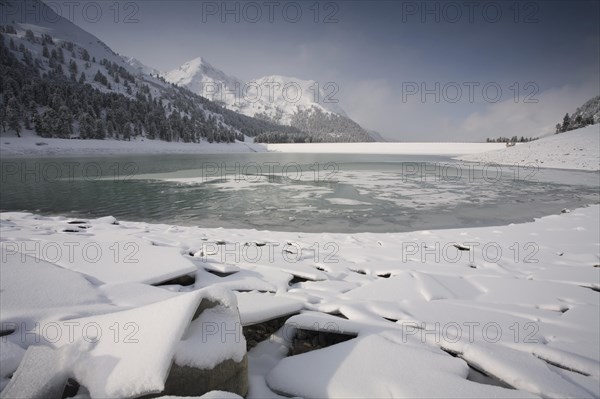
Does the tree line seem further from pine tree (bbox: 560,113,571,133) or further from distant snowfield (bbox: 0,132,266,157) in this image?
pine tree (bbox: 560,113,571,133)

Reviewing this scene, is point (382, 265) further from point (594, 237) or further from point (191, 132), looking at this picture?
point (191, 132)

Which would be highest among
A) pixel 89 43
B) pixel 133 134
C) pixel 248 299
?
pixel 89 43

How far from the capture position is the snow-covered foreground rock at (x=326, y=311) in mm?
2004

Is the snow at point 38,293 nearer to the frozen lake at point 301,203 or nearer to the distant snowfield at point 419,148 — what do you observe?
the frozen lake at point 301,203

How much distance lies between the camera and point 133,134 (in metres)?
75.8

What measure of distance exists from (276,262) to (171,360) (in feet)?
11.4

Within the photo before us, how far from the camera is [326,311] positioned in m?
3.49

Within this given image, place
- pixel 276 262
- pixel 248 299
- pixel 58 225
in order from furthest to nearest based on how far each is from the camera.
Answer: pixel 58 225 < pixel 276 262 < pixel 248 299

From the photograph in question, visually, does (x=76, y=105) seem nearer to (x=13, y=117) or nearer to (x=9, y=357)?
(x=13, y=117)

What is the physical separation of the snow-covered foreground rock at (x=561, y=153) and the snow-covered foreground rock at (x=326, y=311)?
2991 cm

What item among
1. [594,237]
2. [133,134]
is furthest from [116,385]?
[133,134]

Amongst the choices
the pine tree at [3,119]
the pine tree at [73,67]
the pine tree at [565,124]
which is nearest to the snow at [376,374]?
the pine tree at [3,119]

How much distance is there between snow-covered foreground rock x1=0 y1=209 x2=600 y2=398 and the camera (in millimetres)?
2004

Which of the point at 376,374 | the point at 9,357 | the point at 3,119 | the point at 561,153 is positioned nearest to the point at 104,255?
the point at 9,357
